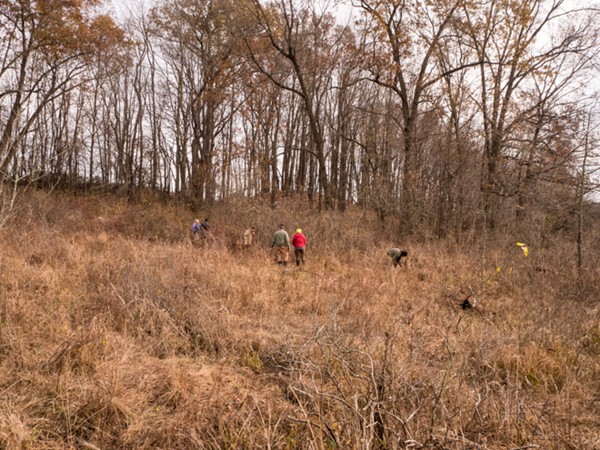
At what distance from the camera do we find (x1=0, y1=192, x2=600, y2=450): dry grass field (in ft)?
7.98

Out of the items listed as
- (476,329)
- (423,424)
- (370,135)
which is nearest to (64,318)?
(423,424)

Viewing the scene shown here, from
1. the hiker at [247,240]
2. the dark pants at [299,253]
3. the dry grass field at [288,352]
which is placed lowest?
the dry grass field at [288,352]

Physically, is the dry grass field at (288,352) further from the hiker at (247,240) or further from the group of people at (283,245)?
the hiker at (247,240)

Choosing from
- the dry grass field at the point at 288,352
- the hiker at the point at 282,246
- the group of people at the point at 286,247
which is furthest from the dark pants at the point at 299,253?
the dry grass field at the point at 288,352

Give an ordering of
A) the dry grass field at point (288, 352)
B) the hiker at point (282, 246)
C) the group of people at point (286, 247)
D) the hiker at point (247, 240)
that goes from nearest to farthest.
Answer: the dry grass field at point (288, 352), the group of people at point (286, 247), the hiker at point (282, 246), the hiker at point (247, 240)

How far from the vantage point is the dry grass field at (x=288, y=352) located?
7.98 feet

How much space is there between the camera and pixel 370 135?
21.2 m

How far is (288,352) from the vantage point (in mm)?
3465

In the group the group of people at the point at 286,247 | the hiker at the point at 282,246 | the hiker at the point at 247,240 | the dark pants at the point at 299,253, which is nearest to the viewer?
the group of people at the point at 286,247

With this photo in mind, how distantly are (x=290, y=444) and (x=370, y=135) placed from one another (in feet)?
68.0

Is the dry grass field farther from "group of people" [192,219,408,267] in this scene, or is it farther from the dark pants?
the dark pants

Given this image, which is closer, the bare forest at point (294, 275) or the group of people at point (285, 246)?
the bare forest at point (294, 275)

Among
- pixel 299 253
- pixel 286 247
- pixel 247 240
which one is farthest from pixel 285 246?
pixel 247 240

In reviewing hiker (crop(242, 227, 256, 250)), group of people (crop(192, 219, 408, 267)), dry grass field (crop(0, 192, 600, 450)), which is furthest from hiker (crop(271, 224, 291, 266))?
hiker (crop(242, 227, 256, 250))
